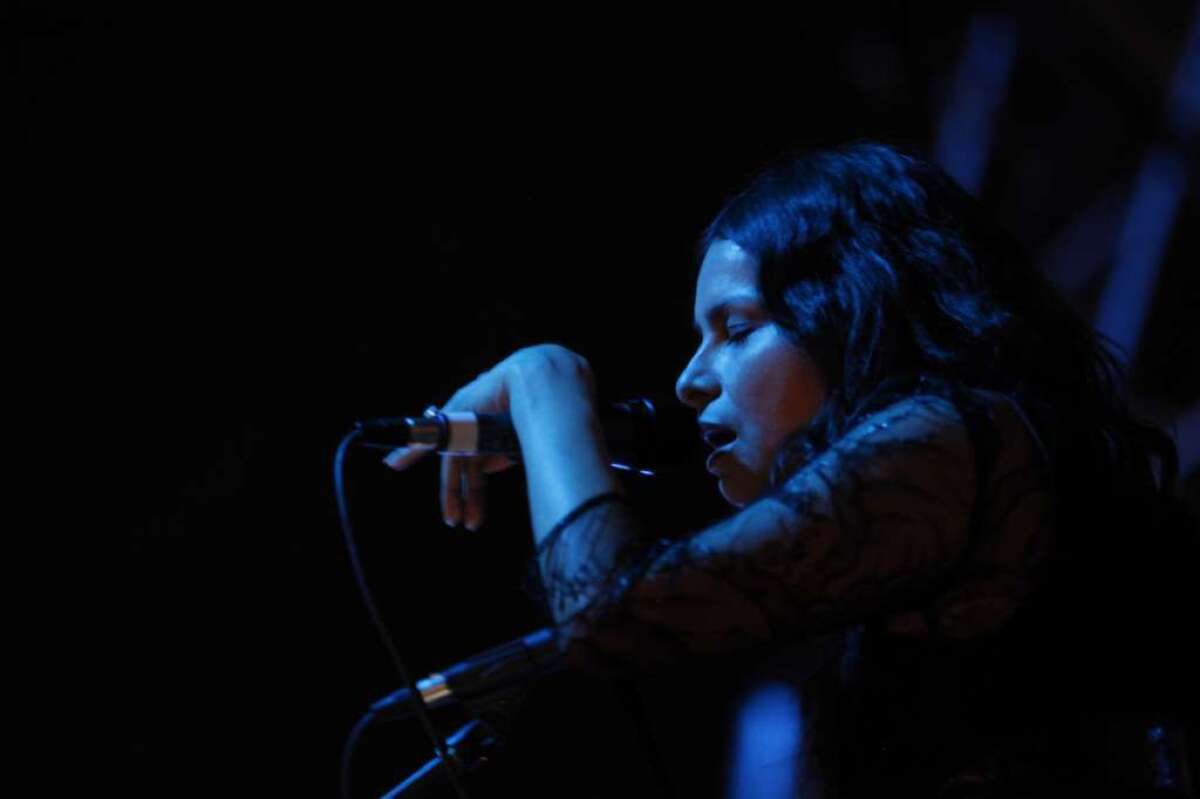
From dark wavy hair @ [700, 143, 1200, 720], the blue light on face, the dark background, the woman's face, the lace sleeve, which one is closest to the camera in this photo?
the lace sleeve

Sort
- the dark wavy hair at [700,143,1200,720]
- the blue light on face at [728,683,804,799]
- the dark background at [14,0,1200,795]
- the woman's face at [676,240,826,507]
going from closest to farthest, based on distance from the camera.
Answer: the dark wavy hair at [700,143,1200,720] < the woman's face at [676,240,826,507] < the dark background at [14,0,1200,795] < the blue light on face at [728,683,804,799]

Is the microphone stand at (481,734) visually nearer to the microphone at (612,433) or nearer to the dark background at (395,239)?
the microphone at (612,433)

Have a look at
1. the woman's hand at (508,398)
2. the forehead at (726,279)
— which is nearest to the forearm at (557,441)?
the woman's hand at (508,398)

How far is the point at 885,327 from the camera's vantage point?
129 centimetres

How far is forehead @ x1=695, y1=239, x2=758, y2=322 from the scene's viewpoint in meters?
1.40

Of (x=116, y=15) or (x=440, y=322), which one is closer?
(x=116, y=15)

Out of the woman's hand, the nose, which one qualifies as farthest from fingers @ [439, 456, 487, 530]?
the nose

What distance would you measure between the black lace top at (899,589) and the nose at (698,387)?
0.76ft

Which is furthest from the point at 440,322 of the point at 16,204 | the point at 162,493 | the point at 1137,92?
the point at 1137,92

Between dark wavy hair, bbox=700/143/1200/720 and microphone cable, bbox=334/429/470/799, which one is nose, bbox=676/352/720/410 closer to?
dark wavy hair, bbox=700/143/1200/720

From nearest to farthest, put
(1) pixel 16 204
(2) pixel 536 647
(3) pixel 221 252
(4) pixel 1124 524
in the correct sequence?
1. (2) pixel 536 647
2. (4) pixel 1124 524
3. (1) pixel 16 204
4. (3) pixel 221 252

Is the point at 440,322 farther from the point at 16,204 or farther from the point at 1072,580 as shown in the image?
the point at 1072,580

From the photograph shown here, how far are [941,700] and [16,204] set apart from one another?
1.45 meters

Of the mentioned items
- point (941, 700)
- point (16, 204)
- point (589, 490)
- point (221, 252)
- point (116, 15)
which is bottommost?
point (941, 700)
